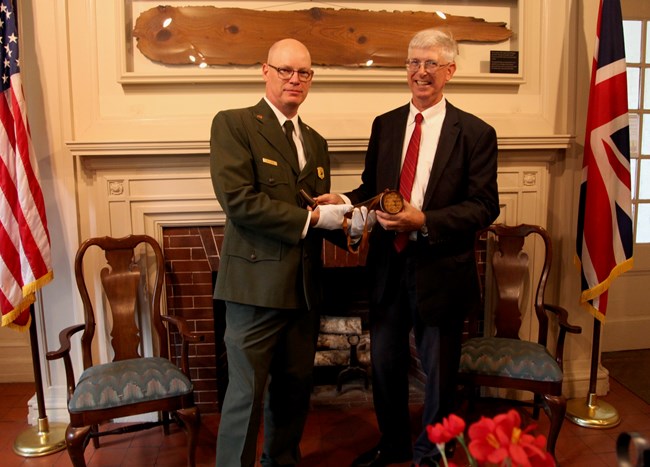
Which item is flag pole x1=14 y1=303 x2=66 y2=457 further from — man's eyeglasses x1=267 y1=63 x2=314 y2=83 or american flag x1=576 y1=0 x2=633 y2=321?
american flag x1=576 y1=0 x2=633 y2=321

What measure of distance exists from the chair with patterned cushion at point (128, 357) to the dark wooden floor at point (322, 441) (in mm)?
114

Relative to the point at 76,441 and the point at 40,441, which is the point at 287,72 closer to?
the point at 76,441

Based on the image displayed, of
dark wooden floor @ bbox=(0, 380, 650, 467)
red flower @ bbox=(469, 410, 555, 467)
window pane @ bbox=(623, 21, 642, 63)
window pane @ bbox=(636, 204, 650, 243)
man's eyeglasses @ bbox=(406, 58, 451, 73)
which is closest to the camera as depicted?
red flower @ bbox=(469, 410, 555, 467)

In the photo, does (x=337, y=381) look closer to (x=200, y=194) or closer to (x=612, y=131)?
(x=200, y=194)

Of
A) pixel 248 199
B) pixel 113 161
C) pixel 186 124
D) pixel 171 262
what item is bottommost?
pixel 171 262

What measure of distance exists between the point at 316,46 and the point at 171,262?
1.29 meters

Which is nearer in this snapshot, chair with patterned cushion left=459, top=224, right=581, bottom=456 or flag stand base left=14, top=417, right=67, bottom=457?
chair with patterned cushion left=459, top=224, right=581, bottom=456

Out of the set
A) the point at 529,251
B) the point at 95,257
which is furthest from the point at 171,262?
the point at 529,251

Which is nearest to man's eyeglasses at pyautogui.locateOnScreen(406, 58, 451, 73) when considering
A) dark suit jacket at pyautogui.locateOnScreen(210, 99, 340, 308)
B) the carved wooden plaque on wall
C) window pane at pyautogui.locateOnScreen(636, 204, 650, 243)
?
dark suit jacket at pyautogui.locateOnScreen(210, 99, 340, 308)

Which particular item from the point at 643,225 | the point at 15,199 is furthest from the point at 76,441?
the point at 643,225

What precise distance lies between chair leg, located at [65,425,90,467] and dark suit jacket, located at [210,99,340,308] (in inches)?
29.1

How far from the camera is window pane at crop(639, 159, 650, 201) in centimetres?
340

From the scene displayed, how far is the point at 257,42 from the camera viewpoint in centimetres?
255

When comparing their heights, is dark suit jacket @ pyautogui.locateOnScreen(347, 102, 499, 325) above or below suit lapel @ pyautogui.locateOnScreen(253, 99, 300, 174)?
below
